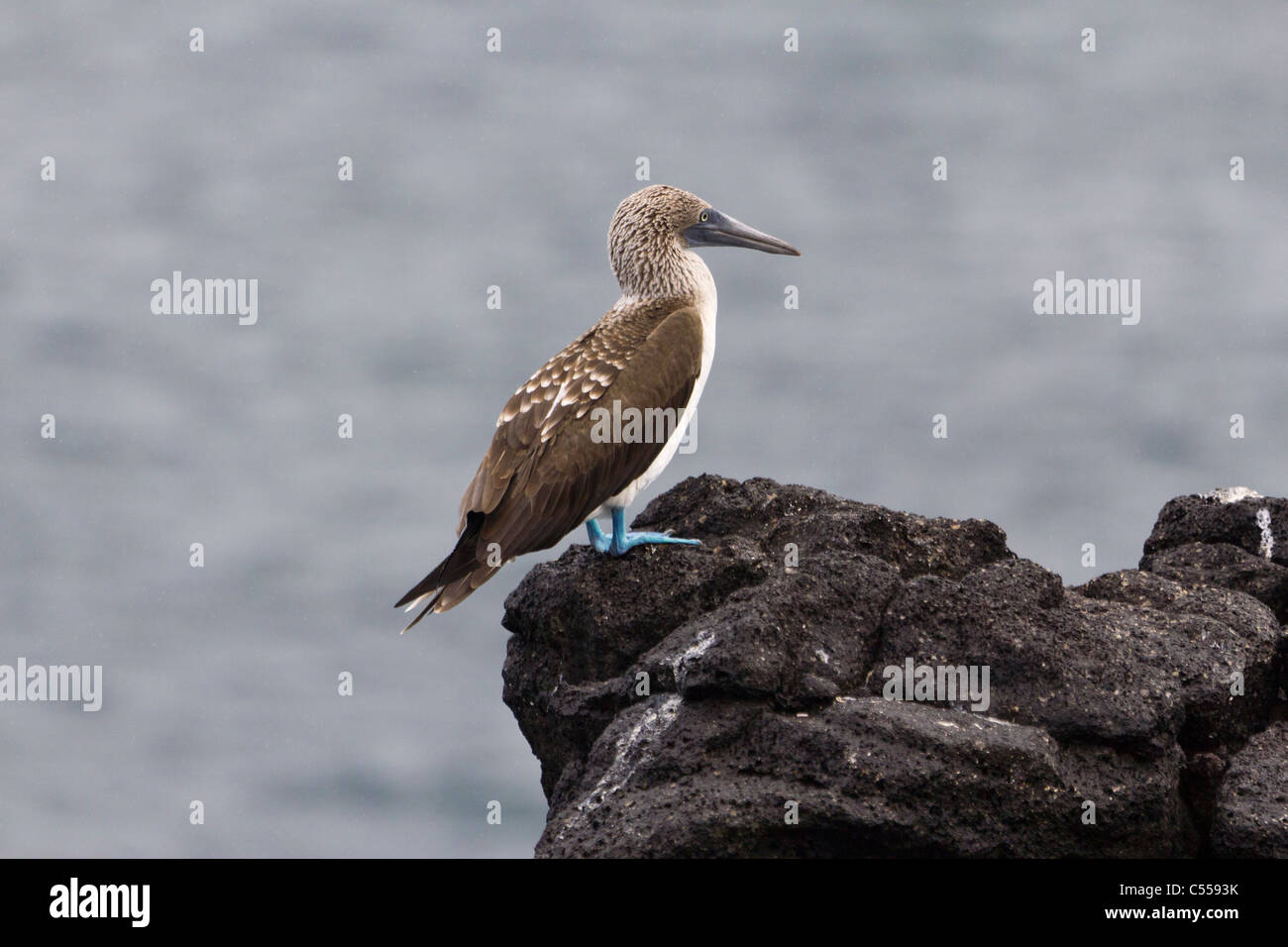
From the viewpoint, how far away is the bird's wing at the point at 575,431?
10750mm

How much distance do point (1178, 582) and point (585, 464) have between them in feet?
14.3

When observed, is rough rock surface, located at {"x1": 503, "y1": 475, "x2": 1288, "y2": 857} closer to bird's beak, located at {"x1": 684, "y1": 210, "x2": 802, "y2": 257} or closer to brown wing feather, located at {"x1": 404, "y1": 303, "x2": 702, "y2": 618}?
brown wing feather, located at {"x1": 404, "y1": 303, "x2": 702, "y2": 618}

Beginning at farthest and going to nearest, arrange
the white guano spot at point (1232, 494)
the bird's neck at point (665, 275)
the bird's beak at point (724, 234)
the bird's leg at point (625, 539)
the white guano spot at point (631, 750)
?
the white guano spot at point (1232, 494) → the bird's beak at point (724, 234) → the bird's neck at point (665, 275) → the bird's leg at point (625, 539) → the white guano spot at point (631, 750)

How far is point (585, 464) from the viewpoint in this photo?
35.7ft

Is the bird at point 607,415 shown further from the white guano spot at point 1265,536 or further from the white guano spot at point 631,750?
the white guano spot at point 1265,536

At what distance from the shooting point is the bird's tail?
34.5ft

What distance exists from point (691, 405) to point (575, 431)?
1061mm

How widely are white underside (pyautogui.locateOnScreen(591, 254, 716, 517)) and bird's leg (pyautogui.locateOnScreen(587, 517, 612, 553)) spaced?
0.24ft

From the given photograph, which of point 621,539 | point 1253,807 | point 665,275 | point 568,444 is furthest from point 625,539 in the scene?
point 1253,807

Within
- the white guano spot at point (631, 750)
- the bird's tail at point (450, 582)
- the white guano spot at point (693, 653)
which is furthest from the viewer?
the bird's tail at point (450, 582)

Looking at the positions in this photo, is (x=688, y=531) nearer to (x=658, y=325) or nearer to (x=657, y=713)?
(x=658, y=325)

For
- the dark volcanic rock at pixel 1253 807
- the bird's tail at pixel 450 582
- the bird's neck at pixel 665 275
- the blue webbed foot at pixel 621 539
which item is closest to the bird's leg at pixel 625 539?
the blue webbed foot at pixel 621 539

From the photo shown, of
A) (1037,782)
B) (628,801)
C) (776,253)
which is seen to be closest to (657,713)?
(628,801)

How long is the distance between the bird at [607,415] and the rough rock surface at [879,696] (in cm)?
56
